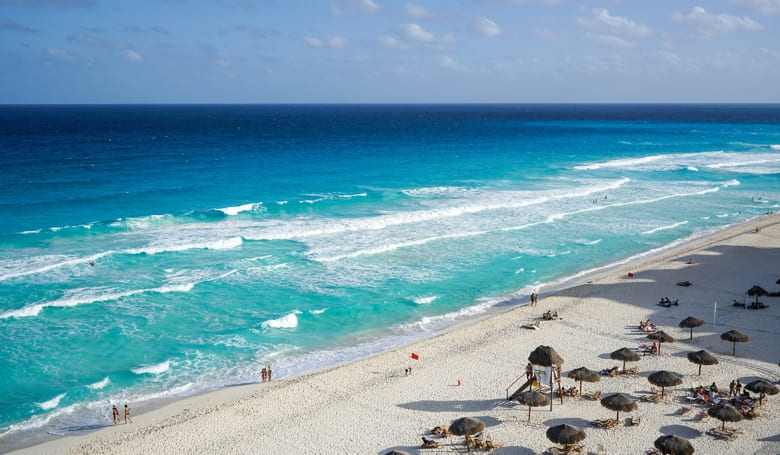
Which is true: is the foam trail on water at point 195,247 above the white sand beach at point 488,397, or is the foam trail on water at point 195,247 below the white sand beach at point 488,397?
above

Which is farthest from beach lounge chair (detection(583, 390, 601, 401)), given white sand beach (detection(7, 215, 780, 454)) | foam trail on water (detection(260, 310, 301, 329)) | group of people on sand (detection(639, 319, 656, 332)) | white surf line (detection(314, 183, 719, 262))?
white surf line (detection(314, 183, 719, 262))

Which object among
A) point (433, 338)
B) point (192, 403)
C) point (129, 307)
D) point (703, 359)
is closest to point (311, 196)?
point (129, 307)

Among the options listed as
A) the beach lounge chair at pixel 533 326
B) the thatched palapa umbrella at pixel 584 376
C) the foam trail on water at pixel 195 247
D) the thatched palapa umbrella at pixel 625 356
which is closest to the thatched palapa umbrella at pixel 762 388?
the thatched palapa umbrella at pixel 625 356

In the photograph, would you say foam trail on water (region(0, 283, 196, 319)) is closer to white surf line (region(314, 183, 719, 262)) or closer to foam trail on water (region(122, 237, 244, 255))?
foam trail on water (region(122, 237, 244, 255))

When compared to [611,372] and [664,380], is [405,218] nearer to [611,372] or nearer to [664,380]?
[611,372]

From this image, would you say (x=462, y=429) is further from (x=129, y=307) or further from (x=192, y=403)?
(x=129, y=307)

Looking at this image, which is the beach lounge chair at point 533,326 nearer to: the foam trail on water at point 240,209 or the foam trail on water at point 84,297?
the foam trail on water at point 84,297
